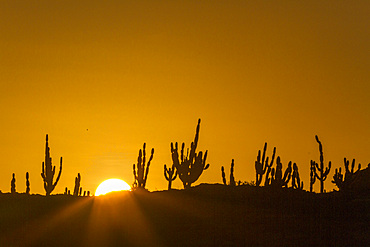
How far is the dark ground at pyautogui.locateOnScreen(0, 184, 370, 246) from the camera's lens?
1858 cm

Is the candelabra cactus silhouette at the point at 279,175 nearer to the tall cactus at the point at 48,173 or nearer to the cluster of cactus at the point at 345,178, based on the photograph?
the cluster of cactus at the point at 345,178

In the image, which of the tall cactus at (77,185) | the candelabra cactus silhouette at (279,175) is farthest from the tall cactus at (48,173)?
the candelabra cactus silhouette at (279,175)

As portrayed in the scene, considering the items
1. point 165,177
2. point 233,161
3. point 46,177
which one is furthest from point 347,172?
point 46,177

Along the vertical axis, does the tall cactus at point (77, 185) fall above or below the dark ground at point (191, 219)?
above

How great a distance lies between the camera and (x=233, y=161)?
28.5 metres

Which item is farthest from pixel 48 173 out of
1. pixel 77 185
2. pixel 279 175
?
pixel 279 175

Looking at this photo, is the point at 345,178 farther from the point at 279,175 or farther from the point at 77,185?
the point at 77,185

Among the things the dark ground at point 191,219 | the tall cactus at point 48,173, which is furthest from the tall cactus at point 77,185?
the dark ground at point 191,219

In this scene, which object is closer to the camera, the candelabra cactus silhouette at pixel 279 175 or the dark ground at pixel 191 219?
the dark ground at pixel 191 219

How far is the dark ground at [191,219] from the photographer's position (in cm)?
1858

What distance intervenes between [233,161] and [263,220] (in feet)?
29.1

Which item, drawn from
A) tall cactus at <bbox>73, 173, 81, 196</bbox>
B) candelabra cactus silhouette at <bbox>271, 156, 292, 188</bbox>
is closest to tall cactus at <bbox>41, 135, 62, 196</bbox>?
tall cactus at <bbox>73, 173, 81, 196</bbox>

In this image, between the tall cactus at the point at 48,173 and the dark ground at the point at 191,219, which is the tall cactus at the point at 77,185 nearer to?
the tall cactus at the point at 48,173

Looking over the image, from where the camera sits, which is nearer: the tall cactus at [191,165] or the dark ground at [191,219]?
the dark ground at [191,219]
